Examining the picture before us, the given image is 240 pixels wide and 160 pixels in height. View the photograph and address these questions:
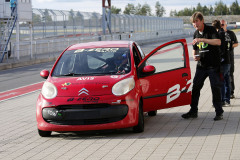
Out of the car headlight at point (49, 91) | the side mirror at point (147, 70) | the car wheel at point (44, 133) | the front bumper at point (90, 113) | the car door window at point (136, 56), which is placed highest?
the car door window at point (136, 56)

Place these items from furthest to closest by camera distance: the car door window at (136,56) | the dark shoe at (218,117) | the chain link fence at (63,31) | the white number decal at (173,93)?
the chain link fence at (63,31)
the car door window at (136,56)
the dark shoe at (218,117)
the white number decal at (173,93)

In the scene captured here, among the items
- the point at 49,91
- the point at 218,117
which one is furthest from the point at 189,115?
the point at 49,91

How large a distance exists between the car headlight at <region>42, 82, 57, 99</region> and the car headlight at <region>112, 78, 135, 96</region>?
2.89ft

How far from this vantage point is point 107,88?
762 cm

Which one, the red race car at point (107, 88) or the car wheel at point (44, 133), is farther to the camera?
the car wheel at point (44, 133)

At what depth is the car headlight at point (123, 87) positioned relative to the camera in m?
7.64

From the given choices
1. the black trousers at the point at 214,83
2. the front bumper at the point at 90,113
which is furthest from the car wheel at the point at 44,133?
the black trousers at the point at 214,83

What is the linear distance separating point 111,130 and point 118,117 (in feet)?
0.81

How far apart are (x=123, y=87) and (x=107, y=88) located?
252 mm

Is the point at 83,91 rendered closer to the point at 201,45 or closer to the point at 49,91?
the point at 49,91

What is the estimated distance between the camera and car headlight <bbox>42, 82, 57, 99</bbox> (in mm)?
7718

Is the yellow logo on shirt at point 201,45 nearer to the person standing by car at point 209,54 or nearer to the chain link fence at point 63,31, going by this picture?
the person standing by car at point 209,54

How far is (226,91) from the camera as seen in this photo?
10.3m

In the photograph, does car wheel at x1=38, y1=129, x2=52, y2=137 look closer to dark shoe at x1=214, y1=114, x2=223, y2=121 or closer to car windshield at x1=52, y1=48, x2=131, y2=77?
car windshield at x1=52, y1=48, x2=131, y2=77
